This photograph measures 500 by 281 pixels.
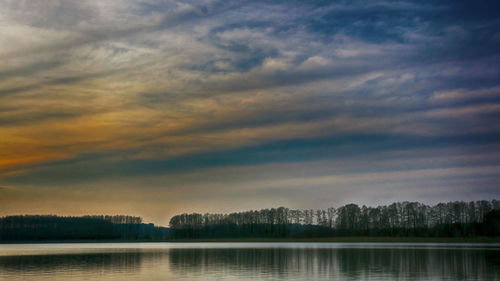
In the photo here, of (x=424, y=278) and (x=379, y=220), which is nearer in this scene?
(x=424, y=278)

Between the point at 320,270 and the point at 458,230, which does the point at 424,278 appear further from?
the point at 458,230

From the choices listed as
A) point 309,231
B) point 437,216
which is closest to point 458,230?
point 437,216

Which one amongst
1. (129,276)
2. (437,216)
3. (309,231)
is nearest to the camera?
(129,276)

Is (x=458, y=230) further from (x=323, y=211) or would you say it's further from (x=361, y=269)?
(x=361, y=269)

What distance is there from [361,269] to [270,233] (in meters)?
141

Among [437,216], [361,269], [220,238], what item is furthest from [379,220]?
[361,269]

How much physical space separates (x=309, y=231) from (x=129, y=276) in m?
144

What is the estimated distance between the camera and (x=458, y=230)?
14325 cm

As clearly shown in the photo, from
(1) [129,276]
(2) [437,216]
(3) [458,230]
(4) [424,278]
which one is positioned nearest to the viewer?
(4) [424,278]

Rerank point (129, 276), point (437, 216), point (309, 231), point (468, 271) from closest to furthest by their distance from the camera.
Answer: point (129, 276) → point (468, 271) → point (437, 216) → point (309, 231)

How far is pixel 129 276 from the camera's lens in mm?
37906

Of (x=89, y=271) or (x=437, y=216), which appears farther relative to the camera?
(x=437, y=216)

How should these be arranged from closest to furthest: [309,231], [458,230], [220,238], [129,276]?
[129,276]
[458,230]
[309,231]
[220,238]

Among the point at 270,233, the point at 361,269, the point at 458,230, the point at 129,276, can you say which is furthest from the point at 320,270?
the point at 270,233
